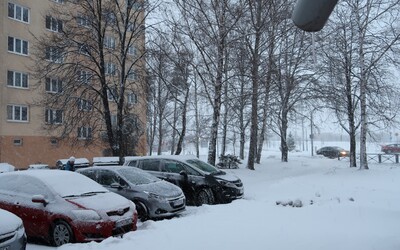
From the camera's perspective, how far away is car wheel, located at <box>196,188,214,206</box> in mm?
14297

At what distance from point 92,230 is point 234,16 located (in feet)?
54.9

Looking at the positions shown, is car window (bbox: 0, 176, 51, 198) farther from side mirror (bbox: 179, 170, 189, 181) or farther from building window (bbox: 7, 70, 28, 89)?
building window (bbox: 7, 70, 28, 89)

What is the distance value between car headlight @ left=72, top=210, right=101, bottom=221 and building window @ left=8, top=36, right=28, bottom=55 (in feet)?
96.7

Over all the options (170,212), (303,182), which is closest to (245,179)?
(303,182)

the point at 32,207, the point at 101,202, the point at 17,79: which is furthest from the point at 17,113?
the point at 101,202

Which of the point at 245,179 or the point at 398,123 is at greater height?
the point at 398,123

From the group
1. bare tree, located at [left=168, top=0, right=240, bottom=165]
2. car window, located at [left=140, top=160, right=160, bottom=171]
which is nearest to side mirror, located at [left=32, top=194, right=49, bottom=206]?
car window, located at [left=140, top=160, right=160, bottom=171]

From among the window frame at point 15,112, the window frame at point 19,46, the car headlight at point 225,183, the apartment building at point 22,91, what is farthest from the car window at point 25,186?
the window frame at point 19,46

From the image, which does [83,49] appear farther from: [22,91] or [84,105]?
[22,91]

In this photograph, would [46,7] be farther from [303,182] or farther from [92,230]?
[92,230]

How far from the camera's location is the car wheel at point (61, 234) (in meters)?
8.49

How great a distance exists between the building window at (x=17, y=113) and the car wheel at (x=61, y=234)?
27.9 meters

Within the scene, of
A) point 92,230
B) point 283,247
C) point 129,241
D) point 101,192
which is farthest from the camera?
point 101,192

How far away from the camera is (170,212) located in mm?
11750
